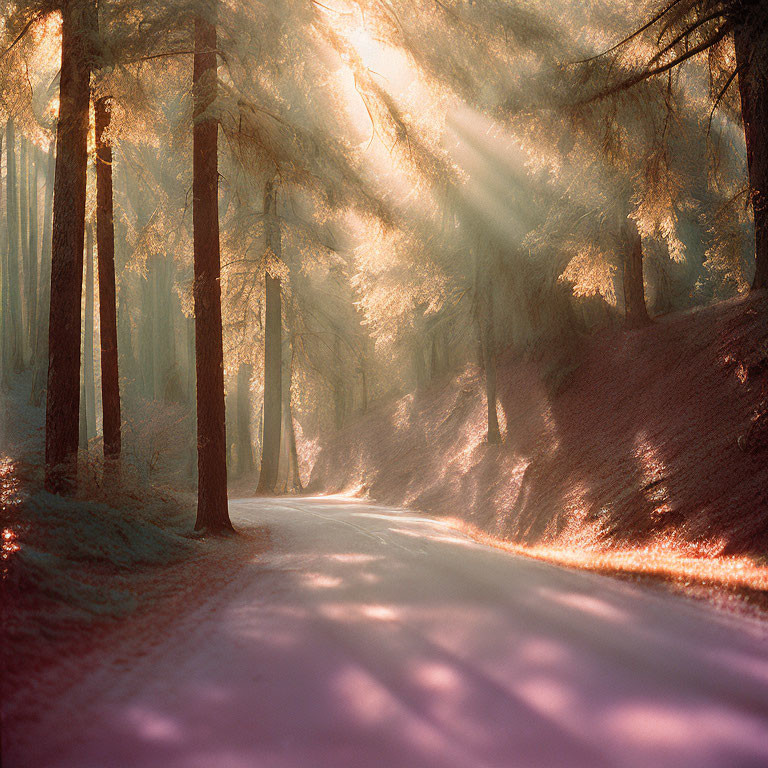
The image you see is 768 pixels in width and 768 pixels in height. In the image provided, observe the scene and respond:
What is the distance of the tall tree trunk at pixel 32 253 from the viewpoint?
22.6m

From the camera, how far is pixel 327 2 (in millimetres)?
9859

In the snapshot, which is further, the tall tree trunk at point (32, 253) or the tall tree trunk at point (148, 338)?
the tall tree trunk at point (148, 338)

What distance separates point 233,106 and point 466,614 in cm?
726

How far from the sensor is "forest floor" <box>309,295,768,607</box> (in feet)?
24.5

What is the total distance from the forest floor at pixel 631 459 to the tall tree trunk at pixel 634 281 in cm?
35

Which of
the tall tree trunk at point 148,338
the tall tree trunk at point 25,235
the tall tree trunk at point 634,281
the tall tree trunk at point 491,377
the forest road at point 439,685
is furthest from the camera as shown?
the tall tree trunk at point 148,338

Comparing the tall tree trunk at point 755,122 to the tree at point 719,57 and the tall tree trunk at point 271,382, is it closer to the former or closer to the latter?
the tree at point 719,57

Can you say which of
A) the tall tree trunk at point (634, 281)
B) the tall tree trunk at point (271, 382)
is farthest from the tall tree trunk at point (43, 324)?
the tall tree trunk at point (634, 281)

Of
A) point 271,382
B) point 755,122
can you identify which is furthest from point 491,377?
point 755,122

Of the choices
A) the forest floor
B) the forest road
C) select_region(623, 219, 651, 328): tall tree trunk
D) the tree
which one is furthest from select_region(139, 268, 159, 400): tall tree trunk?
the forest road

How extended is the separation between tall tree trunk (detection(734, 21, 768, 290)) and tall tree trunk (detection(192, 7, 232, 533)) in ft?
21.7

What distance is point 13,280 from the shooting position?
2392 centimetres

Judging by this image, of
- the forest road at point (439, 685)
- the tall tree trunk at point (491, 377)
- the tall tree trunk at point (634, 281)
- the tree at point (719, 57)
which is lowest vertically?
the forest road at point (439, 685)

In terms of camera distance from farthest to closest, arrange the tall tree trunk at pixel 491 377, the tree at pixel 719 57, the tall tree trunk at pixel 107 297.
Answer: the tall tree trunk at pixel 491 377, the tall tree trunk at pixel 107 297, the tree at pixel 719 57
